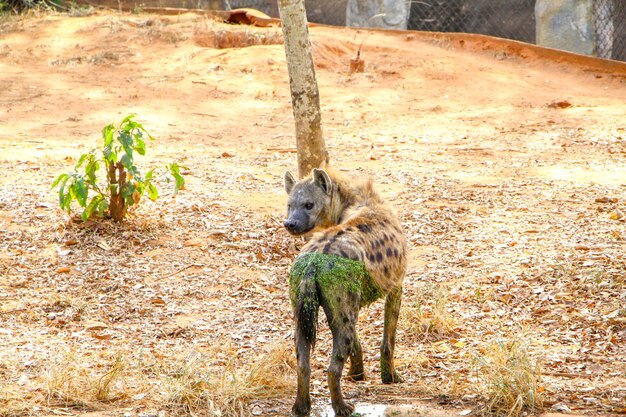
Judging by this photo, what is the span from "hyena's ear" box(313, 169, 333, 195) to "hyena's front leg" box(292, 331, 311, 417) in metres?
1.09

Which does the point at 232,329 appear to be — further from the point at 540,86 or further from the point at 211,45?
the point at 211,45

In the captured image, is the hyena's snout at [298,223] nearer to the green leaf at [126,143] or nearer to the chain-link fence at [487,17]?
the green leaf at [126,143]

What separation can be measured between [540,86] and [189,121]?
4.71 m

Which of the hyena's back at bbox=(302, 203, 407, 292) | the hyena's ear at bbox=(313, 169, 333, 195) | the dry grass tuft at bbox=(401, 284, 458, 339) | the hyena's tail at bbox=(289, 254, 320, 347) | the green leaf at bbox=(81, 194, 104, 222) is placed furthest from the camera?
the green leaf at bbox=(81, 194, 104, 222)

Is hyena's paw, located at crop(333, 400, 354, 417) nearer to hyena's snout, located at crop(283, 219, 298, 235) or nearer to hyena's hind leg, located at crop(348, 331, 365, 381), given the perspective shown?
hyena's hind leg, located at crop(348, 331, 365, 381)

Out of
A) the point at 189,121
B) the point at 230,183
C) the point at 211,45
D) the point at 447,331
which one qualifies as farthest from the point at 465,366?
the point at 211,45

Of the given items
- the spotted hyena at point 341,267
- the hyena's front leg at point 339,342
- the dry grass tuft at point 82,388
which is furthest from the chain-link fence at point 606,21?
the dry grass tuft at point 82,388

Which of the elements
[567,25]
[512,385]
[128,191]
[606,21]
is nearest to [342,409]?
[512,385]

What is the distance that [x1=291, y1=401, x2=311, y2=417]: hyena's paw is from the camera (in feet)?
11.8

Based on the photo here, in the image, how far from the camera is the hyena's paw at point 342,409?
3.58 metres

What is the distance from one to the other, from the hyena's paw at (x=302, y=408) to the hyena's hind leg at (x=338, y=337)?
4.3 inches

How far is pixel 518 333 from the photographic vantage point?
4.63 m

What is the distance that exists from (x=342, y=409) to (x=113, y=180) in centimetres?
324

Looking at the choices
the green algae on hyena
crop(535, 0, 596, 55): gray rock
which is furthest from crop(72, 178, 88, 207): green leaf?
crop(535, 0, 596, 55): gray rock
